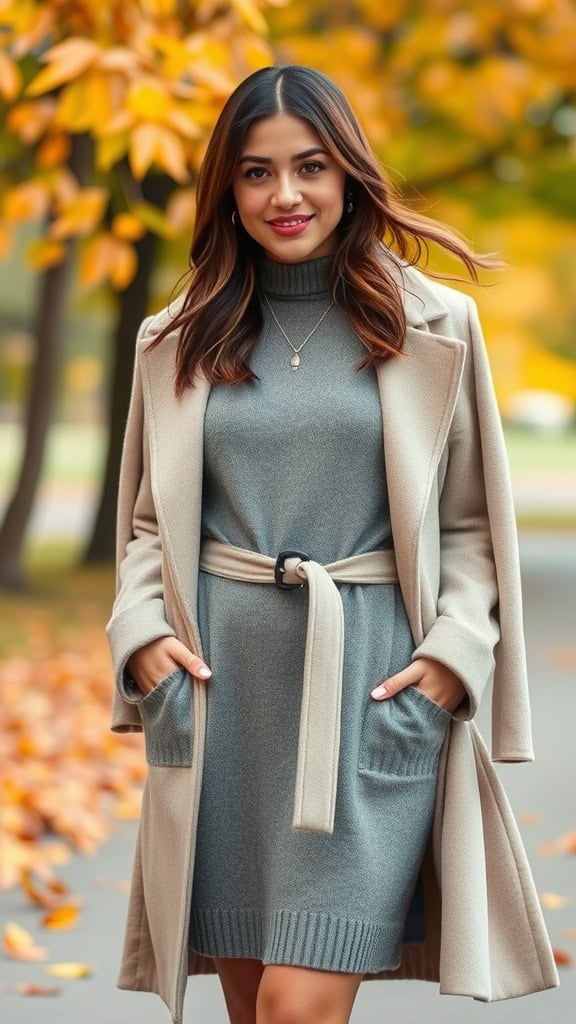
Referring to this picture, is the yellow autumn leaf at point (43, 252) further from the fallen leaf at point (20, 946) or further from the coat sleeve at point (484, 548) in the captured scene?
the coat sleeve at point (484, 548)

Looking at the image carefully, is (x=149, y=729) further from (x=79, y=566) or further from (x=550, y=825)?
(x=79, y=566)

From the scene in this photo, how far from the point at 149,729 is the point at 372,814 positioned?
49 cm

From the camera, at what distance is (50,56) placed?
5.18 meters

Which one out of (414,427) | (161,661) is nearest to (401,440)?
(414,427)

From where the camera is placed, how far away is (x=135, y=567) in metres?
3.79

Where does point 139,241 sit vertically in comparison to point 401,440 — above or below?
above

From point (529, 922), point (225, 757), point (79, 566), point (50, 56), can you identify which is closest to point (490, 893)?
point (529, 922)

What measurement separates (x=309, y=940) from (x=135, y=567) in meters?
0.87

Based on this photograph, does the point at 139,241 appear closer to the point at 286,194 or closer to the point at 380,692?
the point at 286,194

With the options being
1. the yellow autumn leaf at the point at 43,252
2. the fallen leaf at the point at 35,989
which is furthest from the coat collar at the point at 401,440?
the yellow autumn leaf at the point at 43,252

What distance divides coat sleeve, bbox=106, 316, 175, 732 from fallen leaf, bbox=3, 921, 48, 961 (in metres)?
1.79

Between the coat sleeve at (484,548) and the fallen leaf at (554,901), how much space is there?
241 centimetres

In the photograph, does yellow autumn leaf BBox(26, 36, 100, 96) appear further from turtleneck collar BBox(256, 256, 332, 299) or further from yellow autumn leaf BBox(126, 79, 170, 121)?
turtleneck collar BBox(256, 256, 332, 299)

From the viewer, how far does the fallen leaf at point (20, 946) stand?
17.7ft
